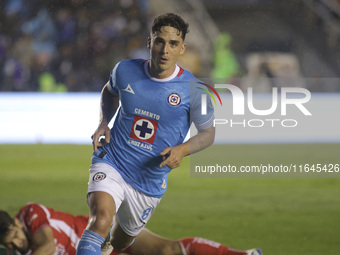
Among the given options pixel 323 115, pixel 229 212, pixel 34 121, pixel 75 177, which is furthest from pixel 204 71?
pixel 229 212

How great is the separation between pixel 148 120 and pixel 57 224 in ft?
3.21

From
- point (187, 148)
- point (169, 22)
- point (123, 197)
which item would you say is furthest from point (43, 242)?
point (169, 22)

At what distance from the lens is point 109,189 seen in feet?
11.7

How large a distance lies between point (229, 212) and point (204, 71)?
276 inches

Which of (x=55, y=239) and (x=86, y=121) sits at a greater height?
(x=55, y=239)

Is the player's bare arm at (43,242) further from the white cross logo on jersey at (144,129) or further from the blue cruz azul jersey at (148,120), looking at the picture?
the white cross logo on jersey at (144,129)

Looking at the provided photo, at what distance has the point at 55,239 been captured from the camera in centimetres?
395

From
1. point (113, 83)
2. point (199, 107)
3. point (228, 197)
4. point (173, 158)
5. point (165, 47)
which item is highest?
point (165, 47)

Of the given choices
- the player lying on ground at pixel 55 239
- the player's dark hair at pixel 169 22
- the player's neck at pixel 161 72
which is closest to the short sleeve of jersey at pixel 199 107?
the player's neck at pixel 161 72

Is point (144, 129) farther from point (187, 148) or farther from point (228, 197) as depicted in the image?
point (228, 197)

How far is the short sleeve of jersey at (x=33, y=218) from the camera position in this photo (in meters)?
3.87

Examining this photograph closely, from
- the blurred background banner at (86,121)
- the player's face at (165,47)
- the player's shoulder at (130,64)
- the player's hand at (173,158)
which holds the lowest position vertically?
the blurred background banner at (86,121)

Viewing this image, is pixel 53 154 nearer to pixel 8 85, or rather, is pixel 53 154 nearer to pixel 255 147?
pixel 8 85

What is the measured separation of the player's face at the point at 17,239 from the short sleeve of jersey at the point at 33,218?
0.06 meters
